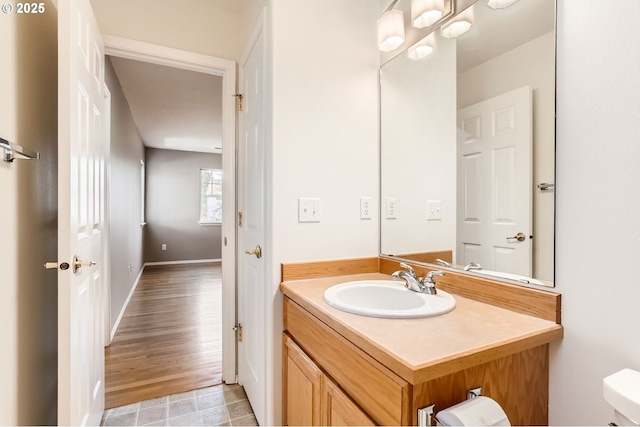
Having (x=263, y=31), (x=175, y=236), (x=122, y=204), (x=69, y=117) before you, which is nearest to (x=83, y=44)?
(x=69, y=117)

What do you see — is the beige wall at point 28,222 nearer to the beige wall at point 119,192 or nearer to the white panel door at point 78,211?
the white panel door at point 78,211

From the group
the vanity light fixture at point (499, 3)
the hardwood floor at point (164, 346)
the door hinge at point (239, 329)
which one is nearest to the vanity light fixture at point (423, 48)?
the vanity light fixture at point (499, 3)

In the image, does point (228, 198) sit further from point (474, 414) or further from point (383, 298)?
point (474, 414)

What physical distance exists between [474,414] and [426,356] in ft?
0.55

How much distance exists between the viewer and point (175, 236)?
6438 millimetres

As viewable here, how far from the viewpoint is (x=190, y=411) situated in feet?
5.64

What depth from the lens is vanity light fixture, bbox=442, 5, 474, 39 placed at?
122 cm

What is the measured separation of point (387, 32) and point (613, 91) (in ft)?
3.38

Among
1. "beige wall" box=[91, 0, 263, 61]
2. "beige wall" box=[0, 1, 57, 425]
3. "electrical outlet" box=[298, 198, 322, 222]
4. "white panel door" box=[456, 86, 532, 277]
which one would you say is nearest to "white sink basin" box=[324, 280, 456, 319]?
"white panel door" box=[456, 86, 532, 277]

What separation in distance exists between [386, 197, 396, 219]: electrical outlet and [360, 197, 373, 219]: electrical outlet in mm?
90

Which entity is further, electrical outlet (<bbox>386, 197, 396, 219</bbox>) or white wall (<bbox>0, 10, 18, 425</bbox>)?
electrical outlet (<bbox>386, 197, 396, 219</bbox>)

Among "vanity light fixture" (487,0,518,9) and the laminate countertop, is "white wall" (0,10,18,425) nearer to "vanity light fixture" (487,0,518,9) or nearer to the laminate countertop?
the laminate countertop

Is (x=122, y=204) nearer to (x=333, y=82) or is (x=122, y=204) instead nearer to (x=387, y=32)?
(x=333, y=82)

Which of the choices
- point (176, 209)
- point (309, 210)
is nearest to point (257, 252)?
point (309, 210)
